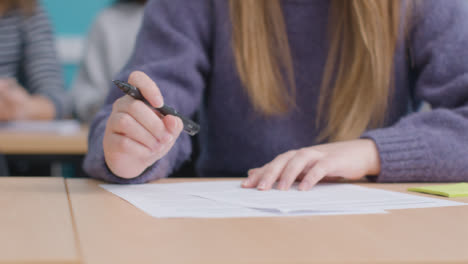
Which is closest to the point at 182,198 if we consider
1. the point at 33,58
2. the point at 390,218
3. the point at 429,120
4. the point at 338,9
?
the point at 390,218

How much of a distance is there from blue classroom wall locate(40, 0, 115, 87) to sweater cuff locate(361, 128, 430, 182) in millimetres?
2076

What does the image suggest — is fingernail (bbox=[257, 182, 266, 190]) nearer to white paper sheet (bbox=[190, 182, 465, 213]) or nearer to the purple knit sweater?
white paper sheet (bbox=[190, 182, 465, 213])

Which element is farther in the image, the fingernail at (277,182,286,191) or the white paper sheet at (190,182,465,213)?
the fingernail at (277,182,286,191)

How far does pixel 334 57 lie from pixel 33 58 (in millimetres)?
1527

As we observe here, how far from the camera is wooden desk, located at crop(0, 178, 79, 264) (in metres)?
0.32

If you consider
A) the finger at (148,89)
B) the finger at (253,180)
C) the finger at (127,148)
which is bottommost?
the finger at (253,180)

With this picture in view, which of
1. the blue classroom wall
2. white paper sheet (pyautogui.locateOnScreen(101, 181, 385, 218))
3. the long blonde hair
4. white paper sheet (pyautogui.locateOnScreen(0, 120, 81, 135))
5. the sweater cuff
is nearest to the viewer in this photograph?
white paper sheet (pyautogui.locateOnScreen(101, 181, 385, 218))

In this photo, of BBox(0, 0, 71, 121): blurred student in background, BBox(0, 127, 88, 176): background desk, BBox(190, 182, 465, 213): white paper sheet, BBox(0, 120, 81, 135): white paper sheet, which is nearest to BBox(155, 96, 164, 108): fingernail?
BBox(190, 182, 465, 213): white paper sheet

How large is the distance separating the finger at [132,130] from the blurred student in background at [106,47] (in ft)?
5.81

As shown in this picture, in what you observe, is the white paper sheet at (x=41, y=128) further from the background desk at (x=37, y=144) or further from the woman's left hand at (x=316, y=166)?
the woman's left hand at (x=316, y=166)

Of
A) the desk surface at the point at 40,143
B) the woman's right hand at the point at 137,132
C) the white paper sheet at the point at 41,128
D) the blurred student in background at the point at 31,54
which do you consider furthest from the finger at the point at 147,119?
the blurred student in background at the point at 31,54

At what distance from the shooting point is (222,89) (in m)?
0.98

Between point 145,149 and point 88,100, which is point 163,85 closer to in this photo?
point 145,149

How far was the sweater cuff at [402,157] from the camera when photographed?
728 millimetres
